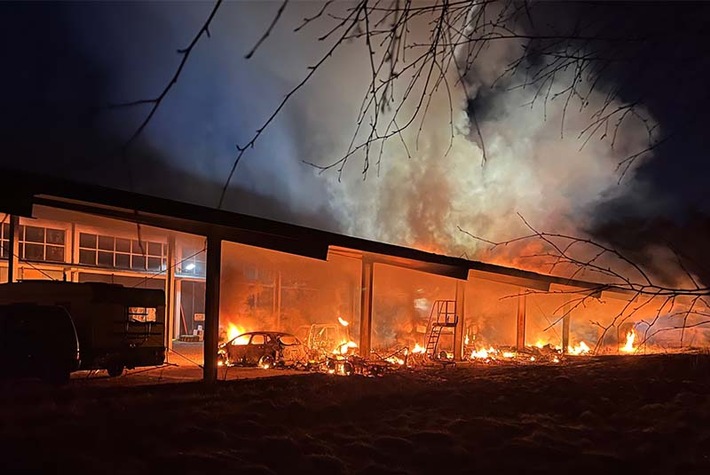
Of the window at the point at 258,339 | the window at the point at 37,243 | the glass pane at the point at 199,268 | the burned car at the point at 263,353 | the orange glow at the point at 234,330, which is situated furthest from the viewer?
the glass pane at the point at 199,268

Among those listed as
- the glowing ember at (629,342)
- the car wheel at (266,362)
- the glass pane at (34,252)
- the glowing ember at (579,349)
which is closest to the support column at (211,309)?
the car wheel at (266,362)

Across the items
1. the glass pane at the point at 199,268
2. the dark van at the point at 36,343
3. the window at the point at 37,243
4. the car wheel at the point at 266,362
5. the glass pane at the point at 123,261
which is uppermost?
the window at the point at 37,243

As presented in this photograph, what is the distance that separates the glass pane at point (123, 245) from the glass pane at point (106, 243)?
0.37 metres

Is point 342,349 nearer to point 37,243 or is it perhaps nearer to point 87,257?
point 87,257

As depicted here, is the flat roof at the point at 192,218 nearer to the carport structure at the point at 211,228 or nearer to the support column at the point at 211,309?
the carport structure at the point at 211,228

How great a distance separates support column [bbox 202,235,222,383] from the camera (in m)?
13.4

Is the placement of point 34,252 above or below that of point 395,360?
above

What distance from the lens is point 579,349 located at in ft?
91.6

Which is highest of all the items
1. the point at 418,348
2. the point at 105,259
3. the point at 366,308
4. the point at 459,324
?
the point at 105,259

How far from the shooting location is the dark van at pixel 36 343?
1224 centimetres

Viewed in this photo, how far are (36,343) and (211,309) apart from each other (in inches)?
135

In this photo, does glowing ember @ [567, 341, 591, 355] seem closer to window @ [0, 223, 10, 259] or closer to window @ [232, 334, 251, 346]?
window @ [232, 334, 251, 346]

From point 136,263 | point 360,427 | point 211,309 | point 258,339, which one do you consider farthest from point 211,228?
point 136,263

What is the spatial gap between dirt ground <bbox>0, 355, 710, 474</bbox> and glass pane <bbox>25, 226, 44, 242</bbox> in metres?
7.52
